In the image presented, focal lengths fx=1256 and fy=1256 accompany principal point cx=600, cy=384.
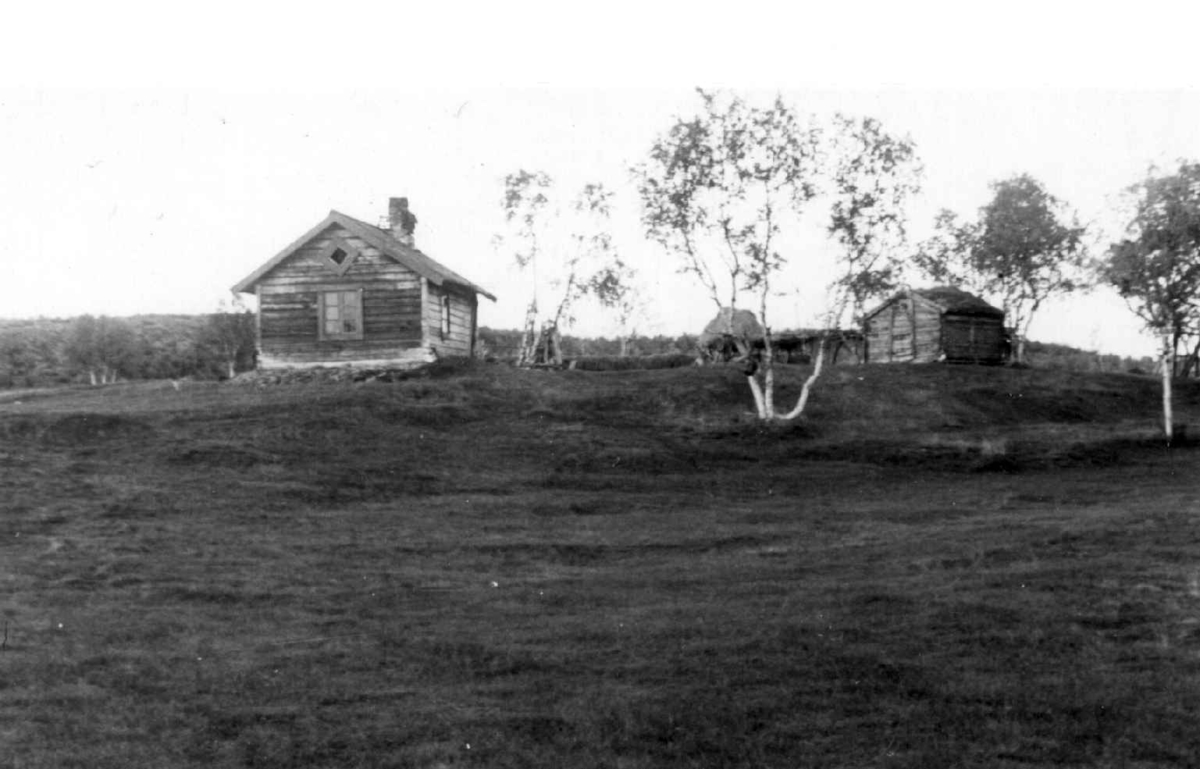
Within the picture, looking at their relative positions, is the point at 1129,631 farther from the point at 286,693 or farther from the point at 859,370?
the point at 859,370

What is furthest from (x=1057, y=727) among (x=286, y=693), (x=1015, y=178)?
(x=1015, y=178)

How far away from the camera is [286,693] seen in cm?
1242

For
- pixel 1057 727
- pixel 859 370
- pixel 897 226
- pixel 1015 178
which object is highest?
pixel 1015 178

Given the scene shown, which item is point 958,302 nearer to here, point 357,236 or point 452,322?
point 452,322

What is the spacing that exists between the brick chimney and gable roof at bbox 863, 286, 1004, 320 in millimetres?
23127

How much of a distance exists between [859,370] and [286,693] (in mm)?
41930

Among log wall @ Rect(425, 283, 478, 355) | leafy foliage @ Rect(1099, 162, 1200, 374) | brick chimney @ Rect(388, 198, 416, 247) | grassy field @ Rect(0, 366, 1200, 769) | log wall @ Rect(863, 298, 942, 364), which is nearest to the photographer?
grassy field @ Rect(0, 366, 1200, 769)

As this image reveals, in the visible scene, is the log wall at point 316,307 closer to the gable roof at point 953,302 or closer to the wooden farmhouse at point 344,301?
the wooden farmhouse at point 344,301

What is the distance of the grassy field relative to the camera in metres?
11.2

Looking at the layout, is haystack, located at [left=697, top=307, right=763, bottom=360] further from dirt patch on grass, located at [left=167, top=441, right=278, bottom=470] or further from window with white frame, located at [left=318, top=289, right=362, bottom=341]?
dirt patch on grass, located at [left=167, top=441, right=278, bottom=470]

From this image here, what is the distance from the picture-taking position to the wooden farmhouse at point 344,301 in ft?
154

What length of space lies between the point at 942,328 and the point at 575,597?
47.9 meters

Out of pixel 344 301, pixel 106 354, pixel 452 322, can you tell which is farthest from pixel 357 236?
pixel 106 354

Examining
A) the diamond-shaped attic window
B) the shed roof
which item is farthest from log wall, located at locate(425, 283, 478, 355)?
the shed roof
